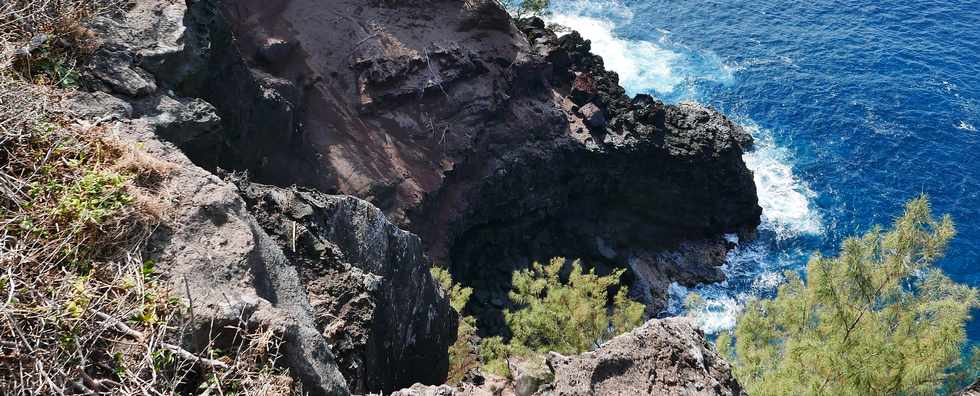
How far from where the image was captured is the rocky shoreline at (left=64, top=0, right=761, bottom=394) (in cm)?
959

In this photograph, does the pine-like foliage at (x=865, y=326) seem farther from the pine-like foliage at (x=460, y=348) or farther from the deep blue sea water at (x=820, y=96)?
the deep blue sea water at (x=820, y=96)

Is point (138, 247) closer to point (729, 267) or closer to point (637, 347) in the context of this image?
point (637, 347)

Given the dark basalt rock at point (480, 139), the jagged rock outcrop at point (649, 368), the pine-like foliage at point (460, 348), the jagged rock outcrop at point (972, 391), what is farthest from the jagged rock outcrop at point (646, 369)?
the dark basalt rock at point (480, 139)

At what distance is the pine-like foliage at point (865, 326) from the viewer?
15.8 metres

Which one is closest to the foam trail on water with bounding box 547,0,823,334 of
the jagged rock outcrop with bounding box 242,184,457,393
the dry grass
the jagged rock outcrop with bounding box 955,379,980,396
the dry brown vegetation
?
the jagged rock outcrop with bounding box 955,379,980,396

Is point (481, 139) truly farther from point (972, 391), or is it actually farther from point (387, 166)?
point (972, 391)

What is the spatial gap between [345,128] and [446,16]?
7.90 m

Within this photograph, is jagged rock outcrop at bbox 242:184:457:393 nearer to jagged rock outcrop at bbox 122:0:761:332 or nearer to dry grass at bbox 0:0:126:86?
dry grass at bbox 0:0:126:86

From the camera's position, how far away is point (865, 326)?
715 inches

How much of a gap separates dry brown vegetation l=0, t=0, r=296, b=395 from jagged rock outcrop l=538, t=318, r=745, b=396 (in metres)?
4.23

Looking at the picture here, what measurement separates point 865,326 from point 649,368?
37.5 ft

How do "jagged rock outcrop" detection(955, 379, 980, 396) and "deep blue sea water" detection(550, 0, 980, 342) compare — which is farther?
"deep blue sea water" detection(550, 0, 980, 342)

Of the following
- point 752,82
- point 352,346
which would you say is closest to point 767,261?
point 752,82

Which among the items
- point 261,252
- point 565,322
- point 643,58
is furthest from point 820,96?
point 261,252
